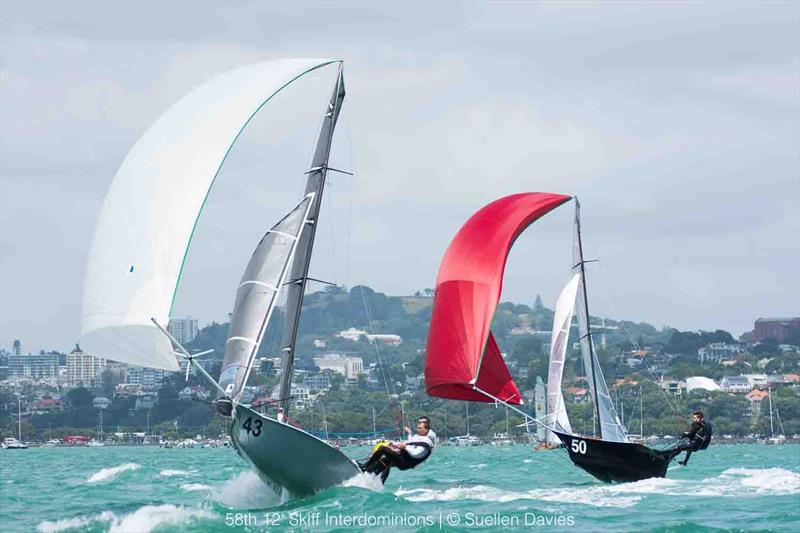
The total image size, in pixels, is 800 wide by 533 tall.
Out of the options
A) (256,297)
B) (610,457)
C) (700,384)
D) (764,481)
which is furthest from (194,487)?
(700,384)

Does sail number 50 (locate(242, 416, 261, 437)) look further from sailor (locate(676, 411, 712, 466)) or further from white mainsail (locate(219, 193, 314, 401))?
sailor (locate(676, 411, 712, 466))

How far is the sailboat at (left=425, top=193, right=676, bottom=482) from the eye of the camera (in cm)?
3048

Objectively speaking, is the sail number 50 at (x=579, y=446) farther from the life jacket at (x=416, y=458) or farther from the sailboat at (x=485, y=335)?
the life jacket at (x=416, y=458)

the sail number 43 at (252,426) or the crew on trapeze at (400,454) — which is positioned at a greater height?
the sail number 43 at (252,426)

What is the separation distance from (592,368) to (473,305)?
23.3ft

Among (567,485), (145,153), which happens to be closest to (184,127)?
(145,153)

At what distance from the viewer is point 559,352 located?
1501 inches

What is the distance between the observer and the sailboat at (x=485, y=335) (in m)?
30.5

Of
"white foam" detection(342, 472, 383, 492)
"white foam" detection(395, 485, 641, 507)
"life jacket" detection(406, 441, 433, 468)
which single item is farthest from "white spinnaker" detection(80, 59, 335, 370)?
"white foam" detection(395, 485, 641, 507)

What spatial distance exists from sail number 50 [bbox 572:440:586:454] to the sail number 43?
10594 mm

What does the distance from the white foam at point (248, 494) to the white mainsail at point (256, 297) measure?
2.36 m

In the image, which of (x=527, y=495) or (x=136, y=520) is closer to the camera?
(x=136, y=520)

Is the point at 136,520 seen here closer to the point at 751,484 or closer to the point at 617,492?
the point at 617,492

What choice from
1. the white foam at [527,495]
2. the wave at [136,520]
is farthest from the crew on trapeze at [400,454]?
the wave at [136,520]
